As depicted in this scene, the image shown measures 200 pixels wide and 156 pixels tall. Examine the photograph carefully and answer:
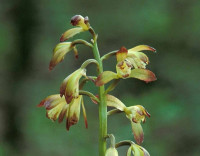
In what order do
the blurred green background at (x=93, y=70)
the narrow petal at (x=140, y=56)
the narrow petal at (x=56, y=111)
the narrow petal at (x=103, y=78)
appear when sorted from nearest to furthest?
the narrow petal at (x=103, y=78) < the narrow petal at (x=140, y=56) < the narrow petal at (x=56, y=111) < the blurred green background at (x=93, y=70)

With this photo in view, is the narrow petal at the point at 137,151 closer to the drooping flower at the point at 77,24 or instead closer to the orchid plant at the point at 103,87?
the orchid plant at the point at 103,87

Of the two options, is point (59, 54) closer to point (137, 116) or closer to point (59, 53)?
point (59, 53)

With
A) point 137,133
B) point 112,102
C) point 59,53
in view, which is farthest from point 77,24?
point 137,133

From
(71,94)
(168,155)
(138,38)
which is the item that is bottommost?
(168,155)

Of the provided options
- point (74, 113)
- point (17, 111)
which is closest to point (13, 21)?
point (17, 111)

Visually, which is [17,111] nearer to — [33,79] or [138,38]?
[33,79]

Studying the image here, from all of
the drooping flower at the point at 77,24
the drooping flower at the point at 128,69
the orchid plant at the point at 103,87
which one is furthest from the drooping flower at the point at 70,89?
the drooping flower at the point at 77,24
